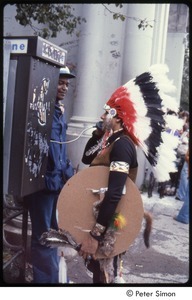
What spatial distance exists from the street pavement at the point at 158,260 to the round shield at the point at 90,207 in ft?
1.83

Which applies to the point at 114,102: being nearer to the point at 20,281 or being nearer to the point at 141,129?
the point at 141,129

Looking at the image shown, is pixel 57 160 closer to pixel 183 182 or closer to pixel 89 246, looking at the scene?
pixel 89 246

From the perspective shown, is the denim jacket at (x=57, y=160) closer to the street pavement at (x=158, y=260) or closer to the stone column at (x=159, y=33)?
the street pavement at (x=158, y=260)

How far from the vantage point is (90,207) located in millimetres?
2240

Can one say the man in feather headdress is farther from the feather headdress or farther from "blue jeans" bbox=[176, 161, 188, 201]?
"blue jeans" bbox=[176, 161, 188, 201]

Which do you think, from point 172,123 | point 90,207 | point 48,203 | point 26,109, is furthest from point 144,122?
point 48,203

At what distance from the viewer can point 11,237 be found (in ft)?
12.1

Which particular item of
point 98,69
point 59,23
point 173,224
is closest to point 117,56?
point 98,69

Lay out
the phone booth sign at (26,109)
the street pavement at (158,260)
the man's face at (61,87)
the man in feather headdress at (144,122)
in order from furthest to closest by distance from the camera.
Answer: the street pavement at (158,260)
the man's face at (61,87)
the man in feather headdress at (144,122)
the phone booth sign at (26,109)

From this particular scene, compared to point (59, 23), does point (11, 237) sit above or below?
below

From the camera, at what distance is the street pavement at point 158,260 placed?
3.26 m

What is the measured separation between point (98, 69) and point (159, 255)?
2.59 meters

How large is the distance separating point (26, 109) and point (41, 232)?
969mm

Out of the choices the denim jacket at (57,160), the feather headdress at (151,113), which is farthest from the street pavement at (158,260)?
the feather headdress at (151,113)
